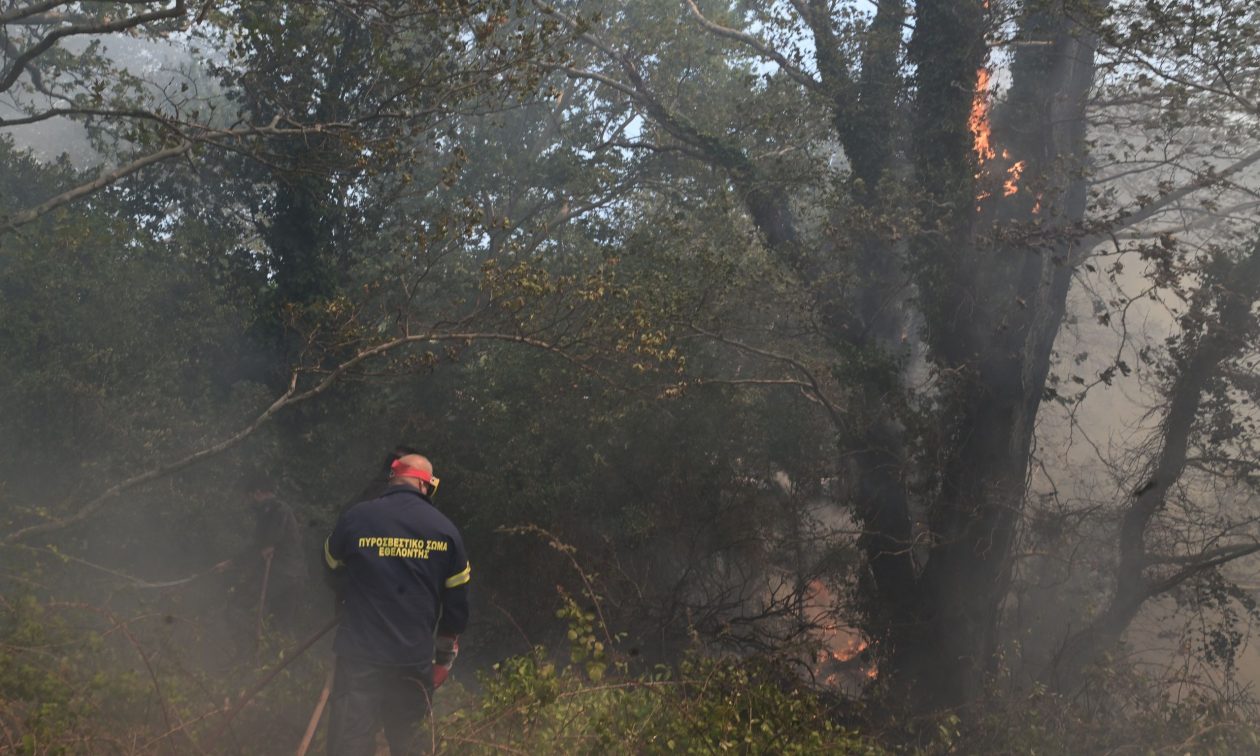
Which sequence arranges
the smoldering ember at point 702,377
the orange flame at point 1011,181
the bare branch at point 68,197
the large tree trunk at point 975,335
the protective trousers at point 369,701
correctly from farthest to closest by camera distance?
1. the orange flame at point 1011,181
2. the large tree trunk at point 975,335
3. the smoldering ember at point 702,377
4. the bare branch at point 68,197
5. the protective trousers at point 369,701

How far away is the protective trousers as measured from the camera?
5.17m

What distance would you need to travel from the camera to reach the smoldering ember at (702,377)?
351 inches

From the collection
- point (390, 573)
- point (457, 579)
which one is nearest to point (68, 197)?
point (390, 573)

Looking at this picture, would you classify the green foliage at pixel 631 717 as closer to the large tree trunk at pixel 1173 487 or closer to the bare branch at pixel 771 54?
the large tree trunk at pixel 1173 487

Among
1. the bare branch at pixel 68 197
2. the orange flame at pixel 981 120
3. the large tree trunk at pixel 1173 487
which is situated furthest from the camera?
the orange flame at pixel 981 120

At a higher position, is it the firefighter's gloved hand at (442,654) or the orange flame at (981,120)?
the orange flame at (981,120)

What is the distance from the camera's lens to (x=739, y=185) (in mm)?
12359

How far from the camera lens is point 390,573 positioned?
17.0ft

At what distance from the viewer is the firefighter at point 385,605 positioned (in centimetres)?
517

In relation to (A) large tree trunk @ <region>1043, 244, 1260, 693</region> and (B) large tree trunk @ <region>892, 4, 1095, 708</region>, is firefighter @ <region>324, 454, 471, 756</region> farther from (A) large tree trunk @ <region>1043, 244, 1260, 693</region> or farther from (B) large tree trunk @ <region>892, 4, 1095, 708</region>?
(A) large tree trunk @ <region>1043, 244, 1260, 693</region>

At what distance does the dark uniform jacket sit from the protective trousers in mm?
83

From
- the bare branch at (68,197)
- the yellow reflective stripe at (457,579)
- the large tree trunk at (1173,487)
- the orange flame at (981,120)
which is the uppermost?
the orange flame at (981,120)

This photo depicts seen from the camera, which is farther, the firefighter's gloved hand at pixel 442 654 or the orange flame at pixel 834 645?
the orange flame at pixel 834 645

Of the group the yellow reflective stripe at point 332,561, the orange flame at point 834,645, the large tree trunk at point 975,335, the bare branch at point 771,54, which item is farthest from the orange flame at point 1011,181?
the yellow reflective stripe at point 332,561
